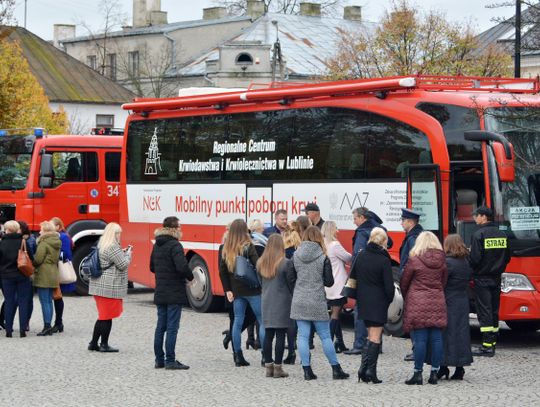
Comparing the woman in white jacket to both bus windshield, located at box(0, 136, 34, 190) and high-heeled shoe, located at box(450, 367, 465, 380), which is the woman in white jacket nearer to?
high-heeled shoe, located at box(450, 367, 465, 380)

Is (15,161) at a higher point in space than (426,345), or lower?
higher

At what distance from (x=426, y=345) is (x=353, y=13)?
77.1 metres

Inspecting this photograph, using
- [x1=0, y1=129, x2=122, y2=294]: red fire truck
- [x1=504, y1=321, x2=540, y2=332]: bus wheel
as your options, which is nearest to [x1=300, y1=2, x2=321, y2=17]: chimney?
[x1=0, y1=129, x2=122, y2=294]: red fire truck

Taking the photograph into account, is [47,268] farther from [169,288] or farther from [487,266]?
[487,266]

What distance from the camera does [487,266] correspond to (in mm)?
15422

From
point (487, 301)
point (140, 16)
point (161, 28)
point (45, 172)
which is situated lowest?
point (487, 301)

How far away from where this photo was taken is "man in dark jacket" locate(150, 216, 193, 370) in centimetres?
1401

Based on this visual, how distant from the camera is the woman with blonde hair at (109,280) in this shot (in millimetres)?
15242

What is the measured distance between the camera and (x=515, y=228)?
624 inches

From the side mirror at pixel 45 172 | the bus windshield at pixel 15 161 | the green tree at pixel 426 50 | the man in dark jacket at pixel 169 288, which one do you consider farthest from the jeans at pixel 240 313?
the green tree at pixel 426 50

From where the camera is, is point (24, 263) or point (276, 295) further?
point (24, 263)

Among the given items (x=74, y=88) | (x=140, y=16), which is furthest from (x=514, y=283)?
(x=140, y=16)

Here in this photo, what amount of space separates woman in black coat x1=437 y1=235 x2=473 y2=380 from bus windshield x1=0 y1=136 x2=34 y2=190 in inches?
509

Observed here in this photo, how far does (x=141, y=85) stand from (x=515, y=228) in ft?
220
